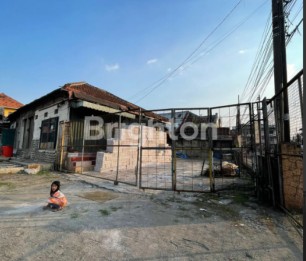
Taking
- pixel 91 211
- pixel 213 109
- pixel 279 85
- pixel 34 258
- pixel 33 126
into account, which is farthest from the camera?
pixel 33 126

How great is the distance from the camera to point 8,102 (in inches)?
964

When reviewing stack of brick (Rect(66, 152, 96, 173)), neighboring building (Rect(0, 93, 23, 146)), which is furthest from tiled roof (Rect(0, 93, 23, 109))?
A: stack of brick (Rect(66, 152, 96, 173))

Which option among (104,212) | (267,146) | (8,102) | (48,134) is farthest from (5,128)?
(267,146)

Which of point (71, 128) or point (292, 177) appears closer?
point (292, 177)

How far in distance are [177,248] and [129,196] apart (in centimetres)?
275

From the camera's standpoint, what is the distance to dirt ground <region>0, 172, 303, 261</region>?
8.49 ft

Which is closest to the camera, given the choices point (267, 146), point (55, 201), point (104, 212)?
point (104, 212)

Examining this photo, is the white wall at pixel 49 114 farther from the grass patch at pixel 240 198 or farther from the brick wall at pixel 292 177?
the brick wall at pixel 292 177

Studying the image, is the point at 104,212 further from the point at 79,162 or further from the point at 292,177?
the point at 79,162

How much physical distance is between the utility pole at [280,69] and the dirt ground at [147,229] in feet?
5.75

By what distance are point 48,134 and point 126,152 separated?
4514mm

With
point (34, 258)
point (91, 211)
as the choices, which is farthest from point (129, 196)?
point (34, 258)

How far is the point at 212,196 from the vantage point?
521cm

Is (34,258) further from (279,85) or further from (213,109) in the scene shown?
(279,85)
